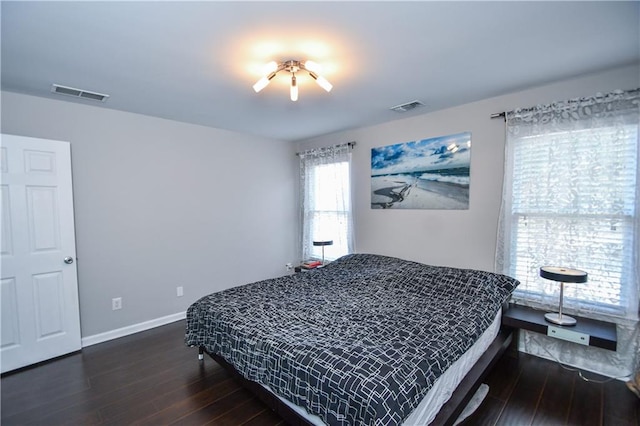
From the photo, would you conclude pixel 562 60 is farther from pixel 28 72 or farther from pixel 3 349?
pixel 3 349

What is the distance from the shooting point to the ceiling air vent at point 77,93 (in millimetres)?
2436

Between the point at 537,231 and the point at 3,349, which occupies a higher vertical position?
the point at 537,231

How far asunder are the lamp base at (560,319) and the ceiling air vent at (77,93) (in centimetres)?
426

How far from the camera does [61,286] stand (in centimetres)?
269

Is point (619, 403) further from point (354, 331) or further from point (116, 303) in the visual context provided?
point (116, 303)

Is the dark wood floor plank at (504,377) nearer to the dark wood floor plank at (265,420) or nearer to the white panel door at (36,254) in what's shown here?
the dark wood floor plank at (265,420)

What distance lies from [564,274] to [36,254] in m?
4.40

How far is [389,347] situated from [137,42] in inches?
93.8

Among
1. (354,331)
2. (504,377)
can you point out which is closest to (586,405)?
(504,377)

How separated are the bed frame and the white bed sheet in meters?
0.03

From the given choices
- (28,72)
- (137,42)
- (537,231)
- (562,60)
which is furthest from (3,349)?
(562,60)

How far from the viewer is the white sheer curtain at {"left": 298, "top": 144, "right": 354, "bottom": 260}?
398cm

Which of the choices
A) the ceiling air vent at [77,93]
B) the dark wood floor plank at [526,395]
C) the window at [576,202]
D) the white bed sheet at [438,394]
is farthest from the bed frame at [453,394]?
the ceiling air vent at [77,93]

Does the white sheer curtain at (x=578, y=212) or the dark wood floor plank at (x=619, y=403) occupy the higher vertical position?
the white sheer curtain at (x=578, y=212)
